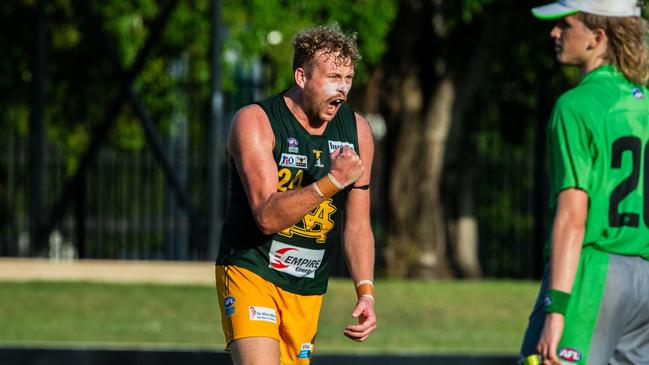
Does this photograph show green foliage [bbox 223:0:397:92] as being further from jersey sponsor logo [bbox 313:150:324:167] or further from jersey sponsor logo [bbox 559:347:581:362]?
jersey sponsor logo [bbox 559:347:581:362]

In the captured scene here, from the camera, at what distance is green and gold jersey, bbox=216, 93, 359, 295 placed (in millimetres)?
5648

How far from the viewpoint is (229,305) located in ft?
18.7

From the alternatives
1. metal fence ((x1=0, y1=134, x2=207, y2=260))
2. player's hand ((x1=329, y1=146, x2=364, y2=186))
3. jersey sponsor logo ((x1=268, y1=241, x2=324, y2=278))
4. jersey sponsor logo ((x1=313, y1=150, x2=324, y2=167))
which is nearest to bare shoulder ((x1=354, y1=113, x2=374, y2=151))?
jersey sponsor logo ((x1=313, y1=150, x2=324, y2=167))

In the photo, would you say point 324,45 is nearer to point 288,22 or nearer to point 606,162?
point 606,162

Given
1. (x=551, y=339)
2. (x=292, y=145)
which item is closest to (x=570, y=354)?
(x=551, y=339)

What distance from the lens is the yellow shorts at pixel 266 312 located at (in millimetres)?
5641

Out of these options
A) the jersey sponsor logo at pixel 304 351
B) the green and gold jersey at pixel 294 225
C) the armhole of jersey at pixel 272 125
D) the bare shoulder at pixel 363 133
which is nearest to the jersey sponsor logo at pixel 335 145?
the green and gold jersey at pixel 294 225

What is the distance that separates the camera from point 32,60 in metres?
20.2

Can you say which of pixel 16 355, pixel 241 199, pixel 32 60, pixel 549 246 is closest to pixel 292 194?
pixel 241 199

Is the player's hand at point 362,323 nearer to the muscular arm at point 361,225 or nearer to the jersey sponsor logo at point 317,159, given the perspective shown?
the muscular arm at point 361,225

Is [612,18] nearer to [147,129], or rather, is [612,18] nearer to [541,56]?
[147,129]

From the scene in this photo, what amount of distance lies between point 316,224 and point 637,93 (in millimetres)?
1418

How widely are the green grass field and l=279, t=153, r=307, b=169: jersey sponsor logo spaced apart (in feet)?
26.5

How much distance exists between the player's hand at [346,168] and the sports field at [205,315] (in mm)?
8539
